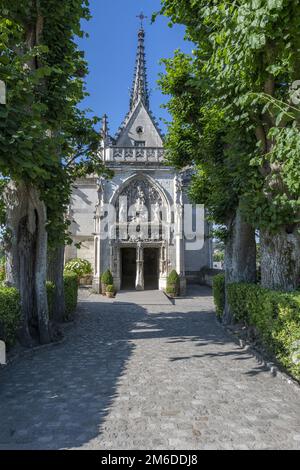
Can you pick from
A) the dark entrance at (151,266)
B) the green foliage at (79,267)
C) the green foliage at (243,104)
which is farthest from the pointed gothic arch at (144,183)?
the green foliage at (243,104)

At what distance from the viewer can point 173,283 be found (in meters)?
20.1

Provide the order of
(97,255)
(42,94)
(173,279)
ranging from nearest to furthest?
(42,94)
(173,279)
(97,255)

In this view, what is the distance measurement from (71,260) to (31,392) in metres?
18.5

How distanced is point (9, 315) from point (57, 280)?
166 inches

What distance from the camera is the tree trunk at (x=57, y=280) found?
1047 centimetres

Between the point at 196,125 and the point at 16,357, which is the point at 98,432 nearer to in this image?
the point at 16,357

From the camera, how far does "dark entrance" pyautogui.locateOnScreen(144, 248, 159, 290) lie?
2528cm

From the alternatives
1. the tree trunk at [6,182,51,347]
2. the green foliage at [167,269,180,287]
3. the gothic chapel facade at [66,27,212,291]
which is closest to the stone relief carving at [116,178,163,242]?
the gothic chapel facade at [66,27,212,291]

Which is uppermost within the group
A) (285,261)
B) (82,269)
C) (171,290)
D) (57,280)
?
(285,261)

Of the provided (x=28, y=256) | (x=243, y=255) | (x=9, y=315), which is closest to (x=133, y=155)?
(x=243, y=255)

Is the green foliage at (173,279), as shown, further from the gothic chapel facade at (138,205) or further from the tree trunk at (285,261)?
the tree trunk at (285,261)

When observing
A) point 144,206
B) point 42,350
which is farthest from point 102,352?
point 144,206

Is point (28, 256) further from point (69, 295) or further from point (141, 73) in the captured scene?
point (141, 73)

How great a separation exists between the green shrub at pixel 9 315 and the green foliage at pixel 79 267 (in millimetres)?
14899
